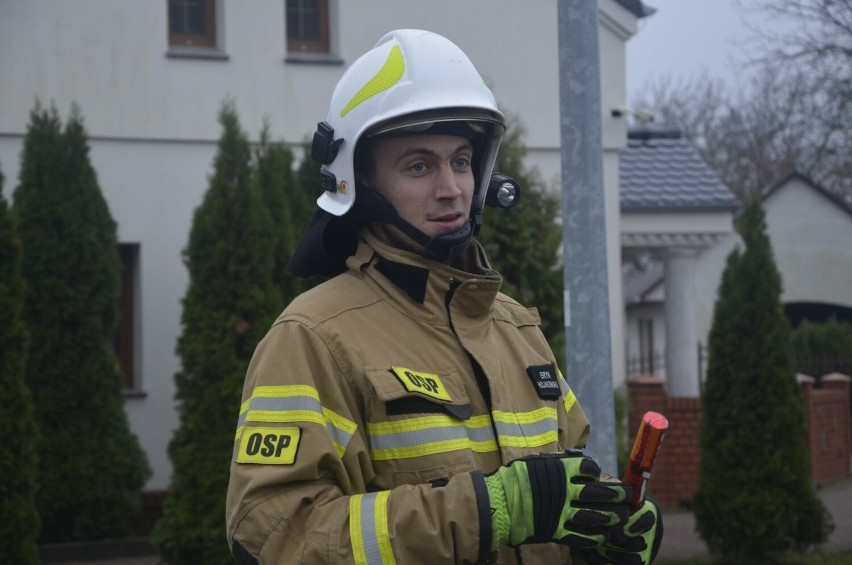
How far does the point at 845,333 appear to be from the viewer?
66.8ft

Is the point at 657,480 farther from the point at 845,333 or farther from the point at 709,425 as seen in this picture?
the point at 845,333

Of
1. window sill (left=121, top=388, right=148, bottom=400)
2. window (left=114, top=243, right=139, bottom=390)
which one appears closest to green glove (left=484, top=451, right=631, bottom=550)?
window sill (left=121, top=388, right=148, bottom=400)

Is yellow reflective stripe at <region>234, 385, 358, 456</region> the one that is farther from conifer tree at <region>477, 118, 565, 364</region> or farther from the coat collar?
conifer tree at <region>477, 118, 565, 364</region>

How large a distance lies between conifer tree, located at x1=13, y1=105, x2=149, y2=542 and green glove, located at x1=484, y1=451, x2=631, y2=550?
25.5 feet

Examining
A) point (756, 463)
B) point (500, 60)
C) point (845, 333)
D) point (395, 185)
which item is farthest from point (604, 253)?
point (845, 333)

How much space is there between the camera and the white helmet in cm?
268

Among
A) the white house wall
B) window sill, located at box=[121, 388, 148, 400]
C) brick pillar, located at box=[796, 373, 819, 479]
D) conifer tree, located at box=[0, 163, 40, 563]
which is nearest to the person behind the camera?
conifer tree, located at box=[0, 163, 40, 563]

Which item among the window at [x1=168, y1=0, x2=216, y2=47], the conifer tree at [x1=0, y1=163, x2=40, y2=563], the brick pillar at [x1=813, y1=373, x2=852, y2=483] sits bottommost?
the brick pillar at [x1=813, y1=373, x2=852, y2=483]

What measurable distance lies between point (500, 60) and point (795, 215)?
49.6ft

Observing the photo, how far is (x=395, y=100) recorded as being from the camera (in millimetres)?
2674

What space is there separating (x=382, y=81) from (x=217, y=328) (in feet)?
20.9

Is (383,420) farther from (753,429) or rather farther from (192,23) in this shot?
(192,23)

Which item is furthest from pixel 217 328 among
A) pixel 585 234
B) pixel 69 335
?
pixel 585 234

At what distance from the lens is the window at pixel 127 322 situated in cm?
1110
